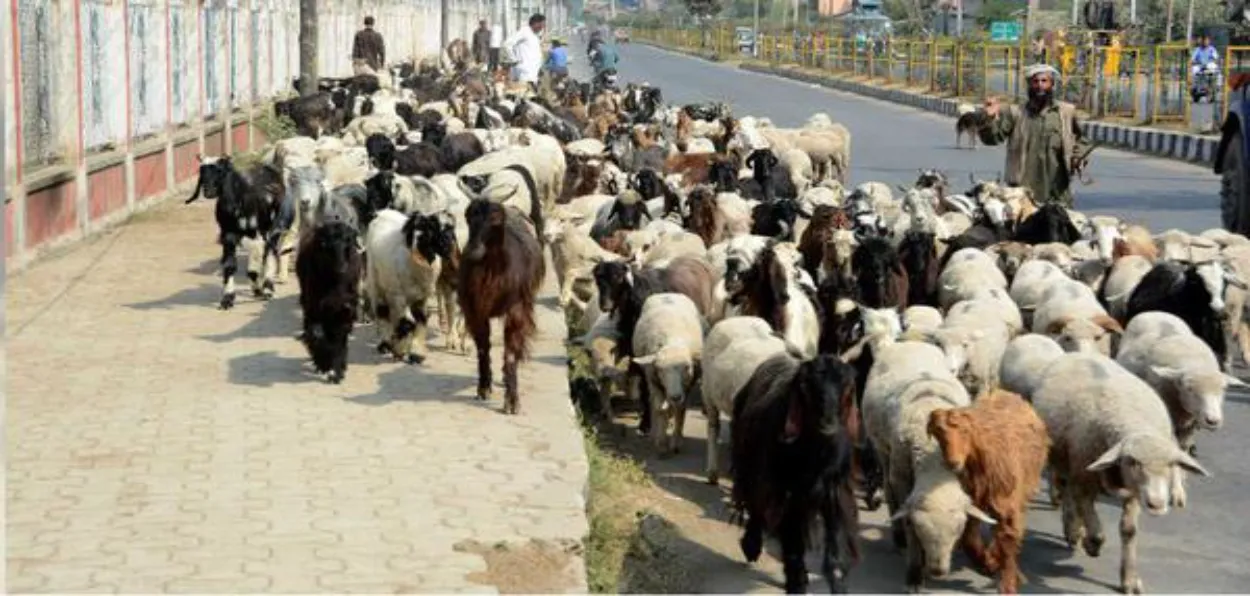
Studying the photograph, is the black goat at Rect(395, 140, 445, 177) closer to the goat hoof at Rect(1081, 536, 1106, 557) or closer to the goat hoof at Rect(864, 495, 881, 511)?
the goat hoof at Rect(864, 495, 881, 511)

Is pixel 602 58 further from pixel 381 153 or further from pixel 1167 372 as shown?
pixel 1167 372

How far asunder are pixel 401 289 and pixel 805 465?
4.25 metres

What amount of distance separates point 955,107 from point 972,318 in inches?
1199

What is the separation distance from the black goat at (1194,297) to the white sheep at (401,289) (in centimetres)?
395

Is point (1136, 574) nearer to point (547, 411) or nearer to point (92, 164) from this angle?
point (547, 411)

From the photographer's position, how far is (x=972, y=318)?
32.3 ft

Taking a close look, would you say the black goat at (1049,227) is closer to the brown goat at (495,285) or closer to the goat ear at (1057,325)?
the goat ear at (1057,325)

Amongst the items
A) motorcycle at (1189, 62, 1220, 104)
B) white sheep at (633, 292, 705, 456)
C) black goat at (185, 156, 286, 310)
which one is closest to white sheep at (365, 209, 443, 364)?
white sheep at (633, 292, 705, 456)

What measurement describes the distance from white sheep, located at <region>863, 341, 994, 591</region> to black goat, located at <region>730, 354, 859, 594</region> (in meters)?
0.30

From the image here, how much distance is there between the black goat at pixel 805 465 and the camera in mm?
6648

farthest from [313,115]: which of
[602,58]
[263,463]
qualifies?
[602,58]

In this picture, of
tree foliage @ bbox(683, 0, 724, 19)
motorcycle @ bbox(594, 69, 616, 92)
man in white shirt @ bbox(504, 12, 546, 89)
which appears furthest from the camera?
tree foliage @ bbox(683, 0, 724, 19)

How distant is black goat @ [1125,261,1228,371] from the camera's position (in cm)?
1039

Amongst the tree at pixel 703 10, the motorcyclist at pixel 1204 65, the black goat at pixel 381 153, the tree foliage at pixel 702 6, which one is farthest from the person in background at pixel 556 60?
the tree foliage at pixel 702 6
